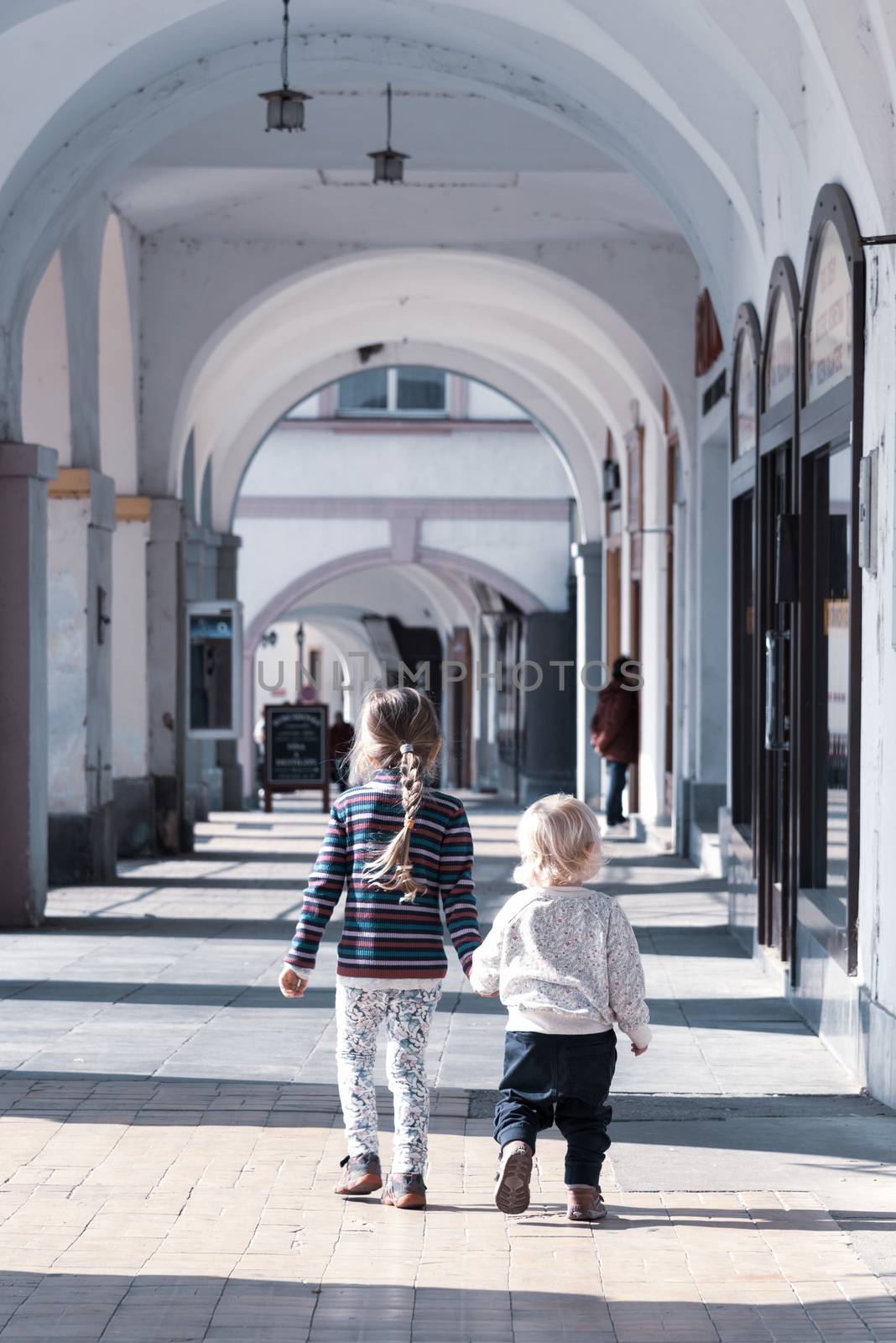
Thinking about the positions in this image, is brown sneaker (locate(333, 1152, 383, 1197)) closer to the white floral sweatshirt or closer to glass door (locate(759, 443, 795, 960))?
the white floral sweatshirt

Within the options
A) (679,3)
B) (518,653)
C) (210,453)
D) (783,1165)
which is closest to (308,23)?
(679,3)

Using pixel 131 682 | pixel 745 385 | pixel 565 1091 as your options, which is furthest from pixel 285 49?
pixel 565 1091

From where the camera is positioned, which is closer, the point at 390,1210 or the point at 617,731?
the point at 390,1210

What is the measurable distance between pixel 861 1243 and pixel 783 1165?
0.76 m

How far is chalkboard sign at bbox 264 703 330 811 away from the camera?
76.6 ft

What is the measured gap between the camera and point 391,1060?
16.1 ft

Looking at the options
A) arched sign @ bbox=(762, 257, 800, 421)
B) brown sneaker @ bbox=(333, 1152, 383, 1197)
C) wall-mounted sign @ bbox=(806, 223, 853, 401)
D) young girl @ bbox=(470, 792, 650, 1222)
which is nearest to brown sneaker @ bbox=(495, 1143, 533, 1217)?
young girl @ bbox=(470, 792, 650, 1222)

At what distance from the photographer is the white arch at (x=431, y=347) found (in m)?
17.2

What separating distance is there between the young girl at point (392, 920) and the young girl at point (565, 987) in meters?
0.20

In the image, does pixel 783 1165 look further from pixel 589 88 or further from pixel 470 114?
pixel 470 114

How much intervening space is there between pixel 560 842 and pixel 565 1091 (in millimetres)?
576

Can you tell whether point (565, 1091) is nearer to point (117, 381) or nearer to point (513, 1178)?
point (513, 1178)

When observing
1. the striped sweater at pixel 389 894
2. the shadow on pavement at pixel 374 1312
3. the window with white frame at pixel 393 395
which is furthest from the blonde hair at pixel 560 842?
the window with white frame at pixel 393 395

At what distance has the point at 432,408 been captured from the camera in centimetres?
3014
